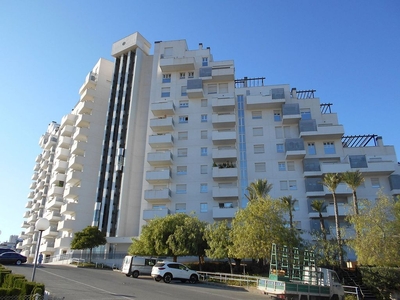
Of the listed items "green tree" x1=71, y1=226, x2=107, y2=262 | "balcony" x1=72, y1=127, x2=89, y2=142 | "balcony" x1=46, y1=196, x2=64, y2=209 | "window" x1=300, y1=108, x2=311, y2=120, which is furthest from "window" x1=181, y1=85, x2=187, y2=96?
"balcony" x1=46, y1=196, x2=64, y2=209

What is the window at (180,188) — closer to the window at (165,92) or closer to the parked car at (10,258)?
the window at (165,92)

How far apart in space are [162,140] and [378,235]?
3104 cm

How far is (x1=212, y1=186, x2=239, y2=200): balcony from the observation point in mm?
43750

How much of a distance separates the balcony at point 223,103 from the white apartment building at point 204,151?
22cm

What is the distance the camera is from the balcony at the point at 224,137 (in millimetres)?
46812

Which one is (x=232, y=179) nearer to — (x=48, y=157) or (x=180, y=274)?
(x=180, y=274)

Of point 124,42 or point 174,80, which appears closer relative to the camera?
point 174,80

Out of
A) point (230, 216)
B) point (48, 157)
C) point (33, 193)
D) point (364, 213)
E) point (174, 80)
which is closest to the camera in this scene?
point (364, 213)

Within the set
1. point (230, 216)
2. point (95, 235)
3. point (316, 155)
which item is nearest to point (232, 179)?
point (230, 216)

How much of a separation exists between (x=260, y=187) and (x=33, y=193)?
74.1 meters

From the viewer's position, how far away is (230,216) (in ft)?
137

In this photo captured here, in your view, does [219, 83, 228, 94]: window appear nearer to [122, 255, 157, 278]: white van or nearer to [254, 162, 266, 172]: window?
[254, 162, 266, 172]: window

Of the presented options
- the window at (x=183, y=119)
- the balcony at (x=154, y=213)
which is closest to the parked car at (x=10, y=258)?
the balcony at (x=154, y=213)

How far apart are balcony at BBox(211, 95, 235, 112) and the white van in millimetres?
26774
